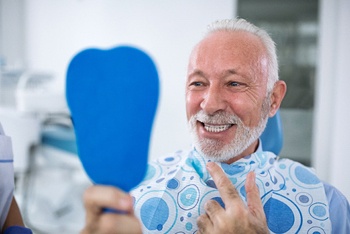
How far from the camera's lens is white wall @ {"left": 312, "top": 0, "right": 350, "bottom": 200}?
261cm

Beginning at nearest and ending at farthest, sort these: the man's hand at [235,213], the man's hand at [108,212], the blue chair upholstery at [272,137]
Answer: the man's hand at [108,212], the man's hand at [235,213], the blue chair upholstery at [272,137]

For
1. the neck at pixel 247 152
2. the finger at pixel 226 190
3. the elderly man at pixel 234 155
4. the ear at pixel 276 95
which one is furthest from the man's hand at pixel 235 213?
the ear at pixel 276 95

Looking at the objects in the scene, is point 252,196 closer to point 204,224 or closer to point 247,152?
point 204,224

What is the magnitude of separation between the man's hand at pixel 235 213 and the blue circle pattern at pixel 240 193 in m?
0.18

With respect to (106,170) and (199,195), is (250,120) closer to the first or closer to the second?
(199,195)

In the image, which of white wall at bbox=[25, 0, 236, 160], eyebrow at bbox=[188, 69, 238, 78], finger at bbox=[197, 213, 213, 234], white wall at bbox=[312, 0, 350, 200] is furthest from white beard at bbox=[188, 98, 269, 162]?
white wall at bbox=[25, 0, 236, 160]

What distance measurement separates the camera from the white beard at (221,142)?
0.96 meters

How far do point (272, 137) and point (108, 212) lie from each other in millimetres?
881

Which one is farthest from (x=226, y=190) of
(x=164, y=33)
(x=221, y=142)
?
(x=164, y=33)

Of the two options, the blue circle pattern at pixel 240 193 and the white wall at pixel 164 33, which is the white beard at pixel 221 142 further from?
the white wall at pixel 164 33

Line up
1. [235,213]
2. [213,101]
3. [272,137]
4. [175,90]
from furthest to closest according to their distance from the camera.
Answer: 1. [175,90]
2. [272,137]
3. [213,101]
4. [235,213]

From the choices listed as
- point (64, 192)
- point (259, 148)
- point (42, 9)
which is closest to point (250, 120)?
point (259, 148)

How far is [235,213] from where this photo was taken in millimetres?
721

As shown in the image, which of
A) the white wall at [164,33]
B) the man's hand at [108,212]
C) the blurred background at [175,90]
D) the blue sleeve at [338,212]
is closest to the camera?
the man's hand at [108,212]
